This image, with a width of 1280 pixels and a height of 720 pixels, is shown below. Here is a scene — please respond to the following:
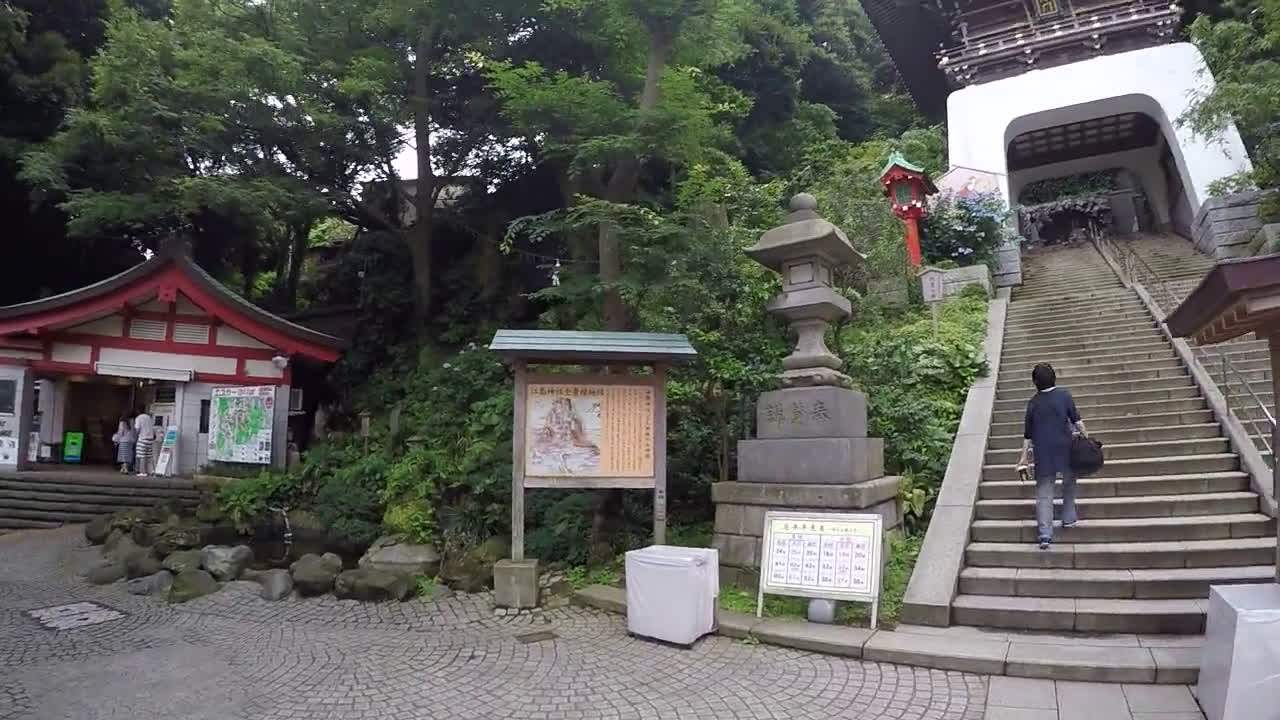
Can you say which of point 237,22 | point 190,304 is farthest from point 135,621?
point 237,22

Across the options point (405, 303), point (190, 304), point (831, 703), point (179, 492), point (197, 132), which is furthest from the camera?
point (405, 303)

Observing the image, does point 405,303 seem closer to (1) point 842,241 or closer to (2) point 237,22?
(2) point 237,22

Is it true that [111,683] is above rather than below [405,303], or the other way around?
below

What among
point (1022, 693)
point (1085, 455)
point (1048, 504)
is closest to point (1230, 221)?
point (1085, 455)

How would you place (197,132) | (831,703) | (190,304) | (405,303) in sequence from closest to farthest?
(831,703), (197,132), (190,304), (405,303)

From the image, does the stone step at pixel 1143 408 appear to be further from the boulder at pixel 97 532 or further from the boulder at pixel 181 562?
the boulder at pixel 97 532

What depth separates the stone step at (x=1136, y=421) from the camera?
27.3 feet

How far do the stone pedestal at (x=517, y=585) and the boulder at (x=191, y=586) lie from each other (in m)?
3.63

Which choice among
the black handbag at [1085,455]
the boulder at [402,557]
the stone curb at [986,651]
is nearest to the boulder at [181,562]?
the boulder at [402,557]

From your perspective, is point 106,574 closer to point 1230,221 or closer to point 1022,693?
point 1022,693

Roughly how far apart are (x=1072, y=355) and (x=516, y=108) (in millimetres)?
9350

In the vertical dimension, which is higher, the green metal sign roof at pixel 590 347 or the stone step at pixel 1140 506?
the green metal sign roof at pixel 590 347

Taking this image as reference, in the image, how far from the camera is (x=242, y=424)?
50.2 feet

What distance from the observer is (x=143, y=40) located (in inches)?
590
